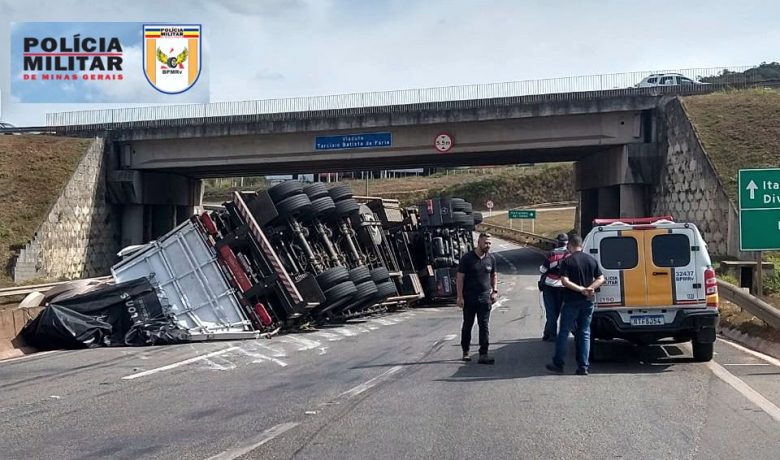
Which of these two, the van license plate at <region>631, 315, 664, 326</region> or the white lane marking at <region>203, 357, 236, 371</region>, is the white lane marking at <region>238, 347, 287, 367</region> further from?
the van license plate at <region>631, 315, 664, 326</region>

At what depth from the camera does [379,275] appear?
738 inches

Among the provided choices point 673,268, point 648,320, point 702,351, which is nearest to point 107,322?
point 648,320

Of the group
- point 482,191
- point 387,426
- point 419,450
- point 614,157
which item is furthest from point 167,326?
point 482,191

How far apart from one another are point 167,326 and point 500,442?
9123 mm

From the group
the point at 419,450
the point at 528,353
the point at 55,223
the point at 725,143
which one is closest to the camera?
the point at 419,450

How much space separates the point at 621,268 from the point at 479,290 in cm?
198

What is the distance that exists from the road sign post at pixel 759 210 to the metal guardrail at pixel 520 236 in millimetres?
34739

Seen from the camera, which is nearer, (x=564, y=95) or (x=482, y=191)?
(x=564, y=95)

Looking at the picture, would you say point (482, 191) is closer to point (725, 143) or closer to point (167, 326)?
point (725, 143)

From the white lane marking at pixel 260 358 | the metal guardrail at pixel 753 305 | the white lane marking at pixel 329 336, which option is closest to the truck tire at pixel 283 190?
the white lane marking at pixel 329 336

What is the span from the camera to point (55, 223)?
3222 centimetres

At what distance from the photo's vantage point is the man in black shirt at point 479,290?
10906mm

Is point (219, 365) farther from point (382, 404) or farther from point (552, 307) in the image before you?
point (552, 307)

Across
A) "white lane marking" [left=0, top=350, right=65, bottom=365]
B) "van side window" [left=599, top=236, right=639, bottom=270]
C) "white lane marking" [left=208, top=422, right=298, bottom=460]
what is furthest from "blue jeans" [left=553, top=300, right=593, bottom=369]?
"white lane marking" [left=0, top=350, right=65, bottom=365]
